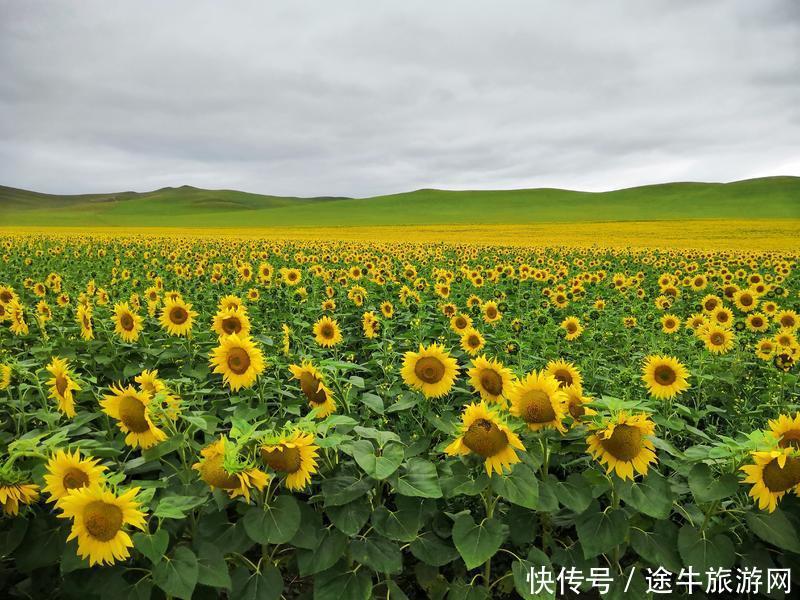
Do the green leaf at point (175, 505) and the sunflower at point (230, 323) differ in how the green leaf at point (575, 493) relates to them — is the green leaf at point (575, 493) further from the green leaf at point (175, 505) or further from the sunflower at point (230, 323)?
the sunflower at point (230, 323)

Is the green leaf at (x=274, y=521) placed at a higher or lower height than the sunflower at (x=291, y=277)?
lower

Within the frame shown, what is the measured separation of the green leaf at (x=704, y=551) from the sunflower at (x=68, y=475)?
2.73 m

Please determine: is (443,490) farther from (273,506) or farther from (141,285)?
(141,285)

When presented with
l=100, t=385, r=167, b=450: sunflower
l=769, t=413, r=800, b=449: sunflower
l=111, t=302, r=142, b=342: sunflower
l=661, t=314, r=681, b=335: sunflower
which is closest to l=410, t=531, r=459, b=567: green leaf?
l=100, t=385, r=167, b=450: sunflower

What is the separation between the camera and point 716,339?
603cm

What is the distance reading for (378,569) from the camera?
2.47 meters

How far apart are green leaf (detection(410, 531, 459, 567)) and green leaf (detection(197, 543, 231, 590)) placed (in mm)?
913

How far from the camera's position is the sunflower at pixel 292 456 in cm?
235

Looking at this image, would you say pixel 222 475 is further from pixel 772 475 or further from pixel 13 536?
pixel 772 475

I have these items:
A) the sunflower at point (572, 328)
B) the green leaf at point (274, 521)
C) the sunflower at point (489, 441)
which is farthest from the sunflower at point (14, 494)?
the sunflower at point (572, 328)

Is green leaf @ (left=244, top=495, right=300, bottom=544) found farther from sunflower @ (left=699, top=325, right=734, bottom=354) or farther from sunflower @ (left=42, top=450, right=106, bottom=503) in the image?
sunflower @ (left=699, top=325, right=734, bottom=354)

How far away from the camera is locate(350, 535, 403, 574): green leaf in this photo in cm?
248

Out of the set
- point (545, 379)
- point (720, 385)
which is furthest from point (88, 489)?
point (720, 385)

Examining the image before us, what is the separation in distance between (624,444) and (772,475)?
66 centimetres
